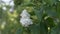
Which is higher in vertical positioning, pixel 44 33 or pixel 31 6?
pixel 31 6

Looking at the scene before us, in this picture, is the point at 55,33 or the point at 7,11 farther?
the point at 7,11

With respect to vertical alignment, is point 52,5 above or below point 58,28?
above

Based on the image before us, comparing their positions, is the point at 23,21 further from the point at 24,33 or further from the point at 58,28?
the point at 58,28

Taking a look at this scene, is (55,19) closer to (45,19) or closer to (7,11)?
(45,19)

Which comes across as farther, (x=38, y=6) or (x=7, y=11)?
(x=7, y=11)

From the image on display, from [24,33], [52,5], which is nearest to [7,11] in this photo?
[24,33]

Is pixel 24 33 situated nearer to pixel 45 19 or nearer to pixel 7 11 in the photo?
pixel 45 19

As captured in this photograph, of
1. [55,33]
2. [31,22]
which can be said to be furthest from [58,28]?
[31,22]

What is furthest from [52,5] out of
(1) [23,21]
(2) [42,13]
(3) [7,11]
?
(3) [7,11]
